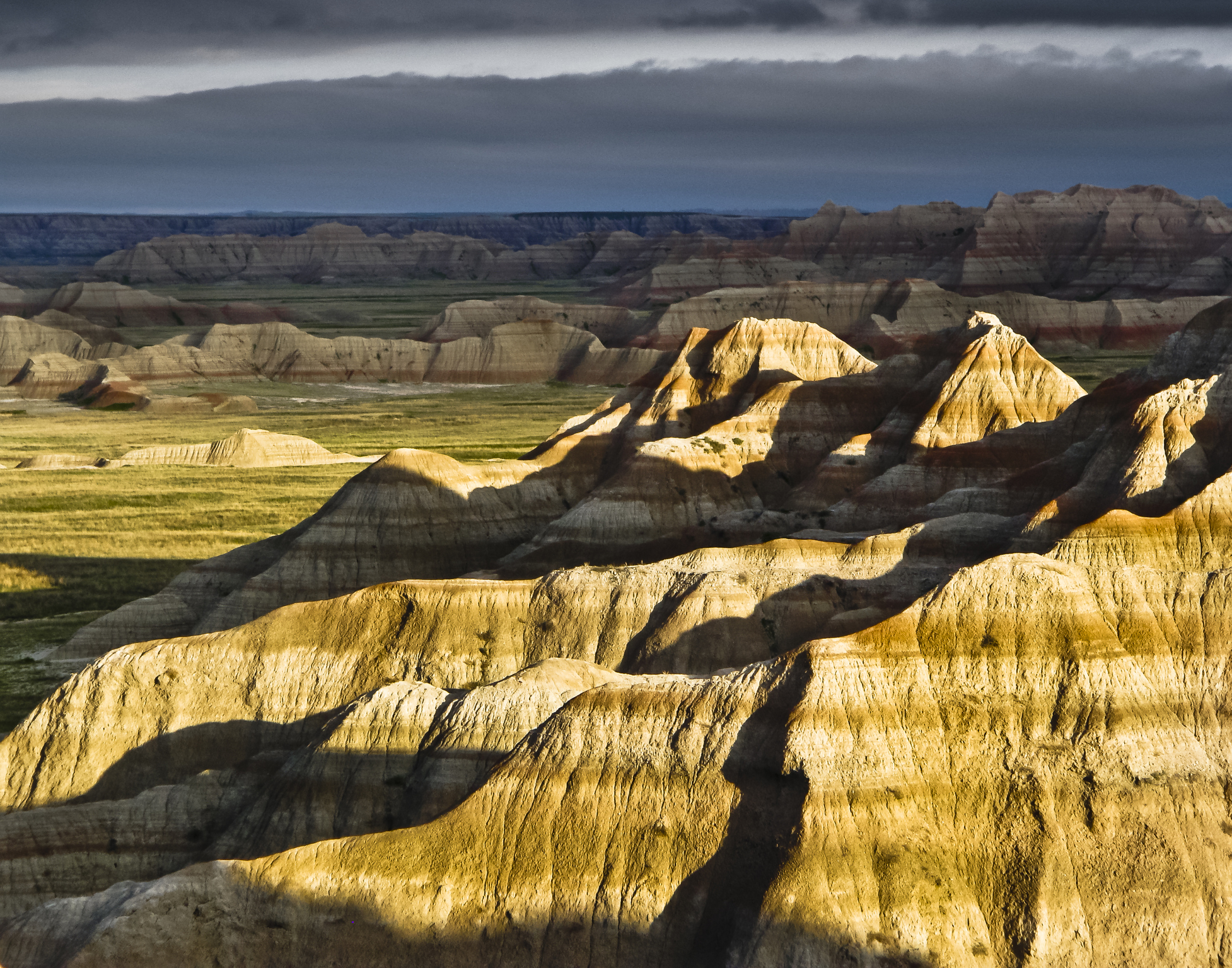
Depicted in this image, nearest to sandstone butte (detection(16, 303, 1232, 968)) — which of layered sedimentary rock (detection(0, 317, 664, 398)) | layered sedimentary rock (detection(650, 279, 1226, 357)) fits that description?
layered sedimentary rock (detection(0, 317, 664, 398))

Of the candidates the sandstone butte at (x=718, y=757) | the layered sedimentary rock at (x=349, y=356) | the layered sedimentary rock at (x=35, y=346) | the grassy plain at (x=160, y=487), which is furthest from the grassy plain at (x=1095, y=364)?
the layered sedimentary rock at (x=35, y=346)

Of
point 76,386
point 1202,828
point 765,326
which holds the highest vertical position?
point 76,386

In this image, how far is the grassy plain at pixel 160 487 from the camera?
5966 centimetres

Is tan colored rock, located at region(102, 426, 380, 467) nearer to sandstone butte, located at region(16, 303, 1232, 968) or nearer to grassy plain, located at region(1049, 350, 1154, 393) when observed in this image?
sandstone butte, located at region(16, 303, 1232, 968)

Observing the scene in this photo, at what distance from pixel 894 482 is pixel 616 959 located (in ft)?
102

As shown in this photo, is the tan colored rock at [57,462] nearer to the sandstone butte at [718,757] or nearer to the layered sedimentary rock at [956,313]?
the sandstone butte at [718,757]

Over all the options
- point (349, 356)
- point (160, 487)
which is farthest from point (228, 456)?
point (349, 356)

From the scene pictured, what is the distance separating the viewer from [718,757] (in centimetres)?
2469

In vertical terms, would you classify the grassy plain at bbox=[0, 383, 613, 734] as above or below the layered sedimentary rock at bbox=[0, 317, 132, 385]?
below

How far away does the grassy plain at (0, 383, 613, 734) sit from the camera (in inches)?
2349

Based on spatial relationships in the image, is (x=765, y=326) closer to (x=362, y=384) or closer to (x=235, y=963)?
(x=235, y=963)

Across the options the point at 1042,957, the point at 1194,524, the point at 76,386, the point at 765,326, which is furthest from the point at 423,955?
the point at 76,386

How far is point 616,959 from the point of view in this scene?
76.1 ft

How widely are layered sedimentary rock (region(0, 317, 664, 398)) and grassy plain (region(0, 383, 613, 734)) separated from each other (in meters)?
5.13
